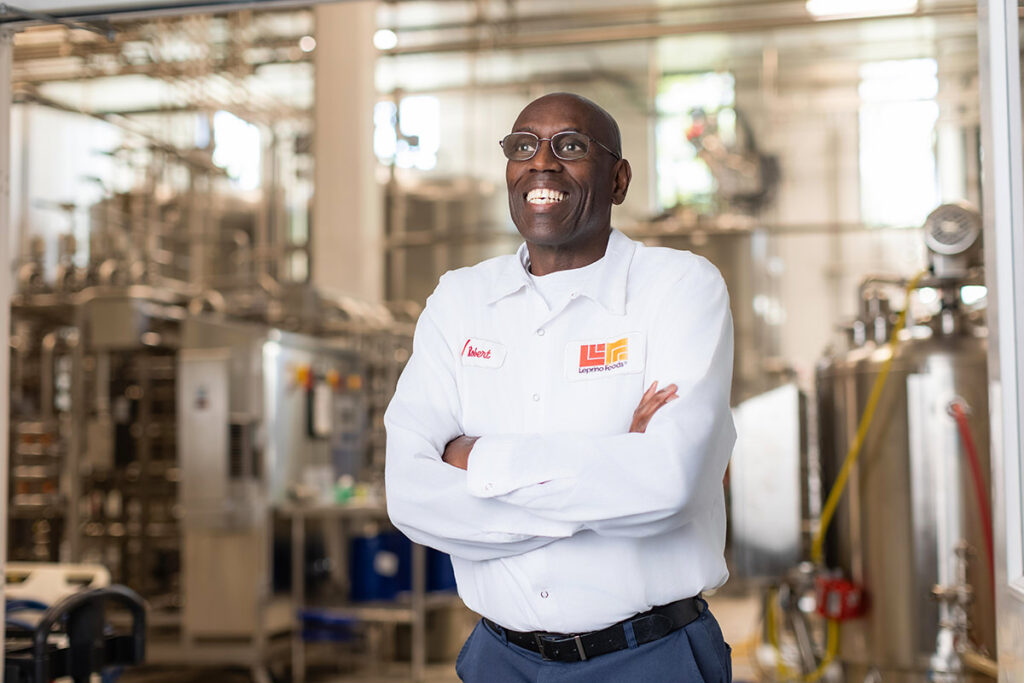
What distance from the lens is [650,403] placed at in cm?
182

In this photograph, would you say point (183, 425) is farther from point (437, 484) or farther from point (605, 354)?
point (605, 354)

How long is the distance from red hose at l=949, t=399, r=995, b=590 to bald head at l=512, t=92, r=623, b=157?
2499mm

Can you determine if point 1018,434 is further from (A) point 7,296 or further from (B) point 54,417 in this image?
(B) point 54,417

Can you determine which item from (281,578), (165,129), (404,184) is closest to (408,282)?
(404,184)

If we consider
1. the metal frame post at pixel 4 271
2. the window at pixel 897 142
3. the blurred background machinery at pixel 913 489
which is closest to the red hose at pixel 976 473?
the blurred background machinery at pixel 913 489

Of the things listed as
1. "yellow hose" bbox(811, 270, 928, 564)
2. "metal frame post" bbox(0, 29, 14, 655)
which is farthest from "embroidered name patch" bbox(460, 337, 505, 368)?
"yellow hose" bbox(811, 270, 928, 564)

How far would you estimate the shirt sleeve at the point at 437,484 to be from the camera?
1.82m

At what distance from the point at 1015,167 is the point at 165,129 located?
11.1 meters

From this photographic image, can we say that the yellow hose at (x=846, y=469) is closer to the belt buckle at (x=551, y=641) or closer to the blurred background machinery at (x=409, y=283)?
the blurred background machinery at (x=409, y=283)

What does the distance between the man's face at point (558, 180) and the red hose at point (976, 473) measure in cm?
250

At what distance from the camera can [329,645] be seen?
7.22 m

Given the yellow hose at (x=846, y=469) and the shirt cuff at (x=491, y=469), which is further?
the yellow hose at (x=846, y=469)

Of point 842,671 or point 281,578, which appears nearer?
point 842,671

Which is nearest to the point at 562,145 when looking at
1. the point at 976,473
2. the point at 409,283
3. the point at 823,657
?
the point at 976,473
